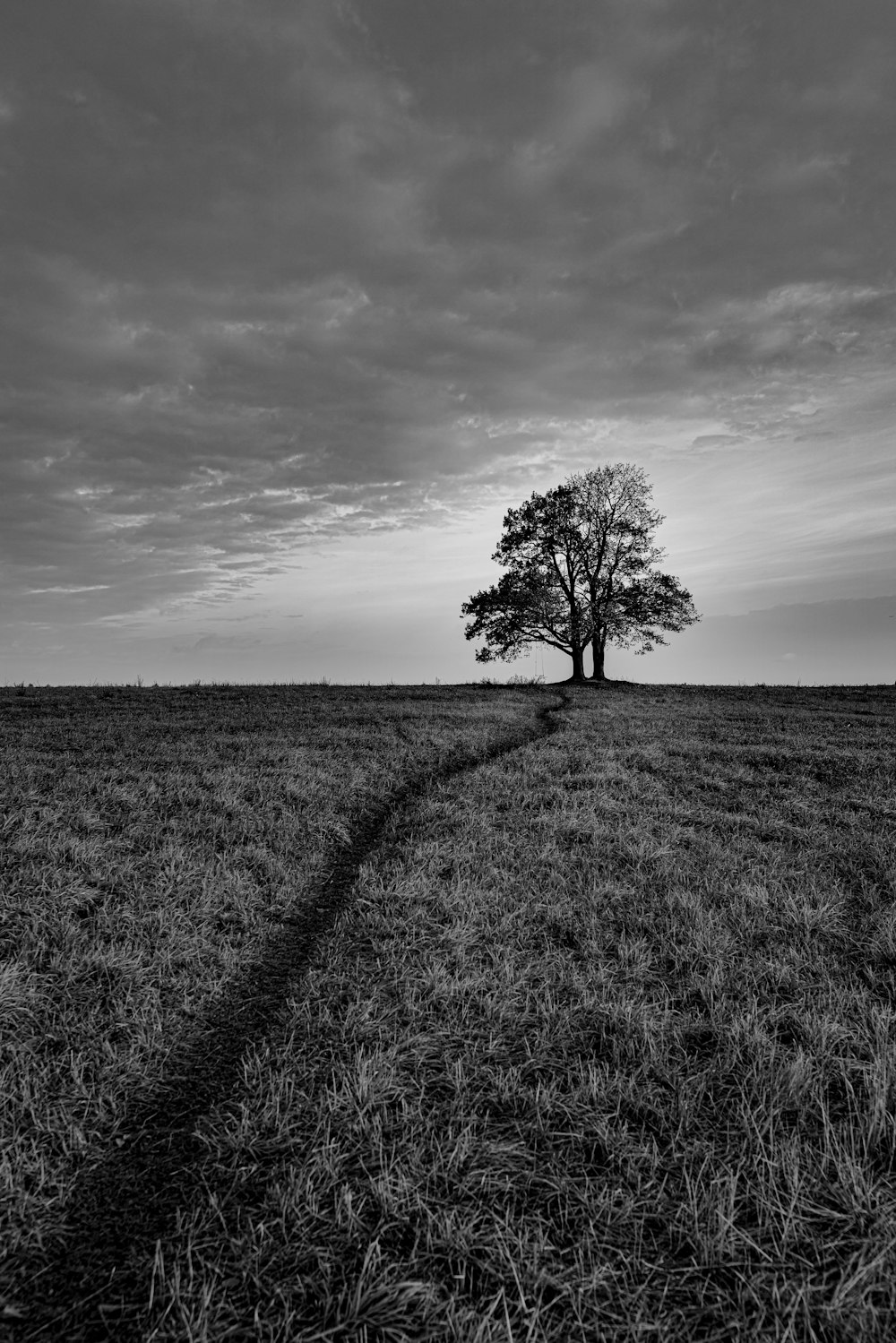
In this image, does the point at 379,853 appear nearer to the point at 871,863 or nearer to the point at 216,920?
the point at 216,920

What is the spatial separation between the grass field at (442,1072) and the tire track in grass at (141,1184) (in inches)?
0.8

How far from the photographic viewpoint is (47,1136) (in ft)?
13.7

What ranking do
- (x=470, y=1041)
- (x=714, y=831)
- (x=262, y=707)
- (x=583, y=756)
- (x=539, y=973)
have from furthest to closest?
(x=262, y=707)
(x=583, y=756)
(x=714, y=831)
(x=539, y=973)
(x=470, y=1041)

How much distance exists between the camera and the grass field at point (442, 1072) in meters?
3.13

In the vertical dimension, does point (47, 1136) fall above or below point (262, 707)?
below

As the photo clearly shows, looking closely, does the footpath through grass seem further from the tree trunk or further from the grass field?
the tree trunk

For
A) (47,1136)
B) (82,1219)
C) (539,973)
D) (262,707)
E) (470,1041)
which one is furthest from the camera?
(262,707)

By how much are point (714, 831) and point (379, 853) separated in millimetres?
5598

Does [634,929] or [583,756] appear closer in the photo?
[634,929]

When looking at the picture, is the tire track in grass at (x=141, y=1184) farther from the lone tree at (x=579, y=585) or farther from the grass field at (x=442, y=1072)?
the lone tree at (x=579, y=585)

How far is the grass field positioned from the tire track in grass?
2cm

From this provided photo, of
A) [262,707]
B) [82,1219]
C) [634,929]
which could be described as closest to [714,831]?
[634,929]

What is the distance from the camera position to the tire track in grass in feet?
10.2

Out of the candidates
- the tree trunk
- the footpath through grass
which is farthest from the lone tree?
the footpath through grass
